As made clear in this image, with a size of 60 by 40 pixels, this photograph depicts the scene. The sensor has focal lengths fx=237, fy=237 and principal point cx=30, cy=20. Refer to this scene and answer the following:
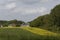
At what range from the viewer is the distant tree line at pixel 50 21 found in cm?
7211

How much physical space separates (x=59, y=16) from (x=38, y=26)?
12.6 m

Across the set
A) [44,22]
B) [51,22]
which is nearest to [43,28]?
[44,22]

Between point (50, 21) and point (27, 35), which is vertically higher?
point (50, 21)

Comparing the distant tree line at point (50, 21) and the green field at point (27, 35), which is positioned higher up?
the distant tree line at point (50, 21)

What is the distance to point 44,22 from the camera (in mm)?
79875

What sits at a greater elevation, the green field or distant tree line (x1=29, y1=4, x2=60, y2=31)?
distant tree line (x1=29, y1=4, x2=60, y2=31)

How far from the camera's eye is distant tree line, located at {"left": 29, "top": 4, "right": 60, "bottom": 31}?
7211 cm

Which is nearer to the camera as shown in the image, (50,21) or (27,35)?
(27,35)

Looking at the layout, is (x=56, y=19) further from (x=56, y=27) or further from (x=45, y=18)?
(x=45, y=18)

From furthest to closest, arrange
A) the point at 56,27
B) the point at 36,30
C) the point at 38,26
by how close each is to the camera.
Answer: the point at 38,26, the point at 36,30, the point at 56,27

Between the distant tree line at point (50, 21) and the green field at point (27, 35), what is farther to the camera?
the distant tree line at point (50, 21)

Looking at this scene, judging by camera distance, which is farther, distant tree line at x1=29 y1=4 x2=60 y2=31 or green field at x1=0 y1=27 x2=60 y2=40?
distant tree line at x1=29 y1=4 x2=60 y2=31

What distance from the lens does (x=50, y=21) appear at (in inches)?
2960

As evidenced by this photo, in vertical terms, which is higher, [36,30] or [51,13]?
[51,13]
